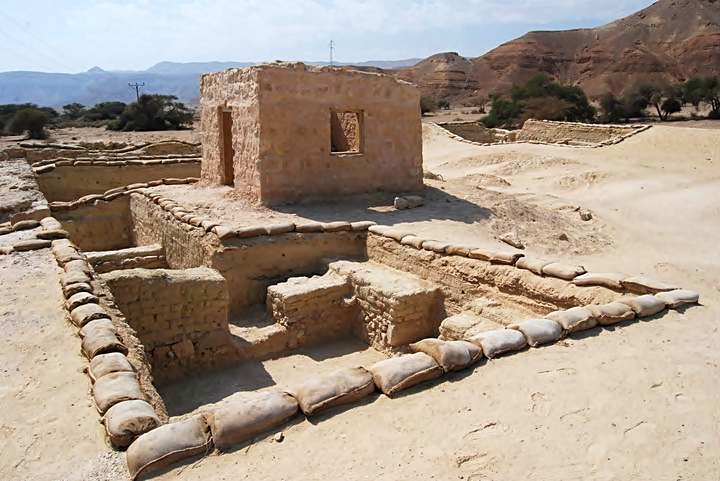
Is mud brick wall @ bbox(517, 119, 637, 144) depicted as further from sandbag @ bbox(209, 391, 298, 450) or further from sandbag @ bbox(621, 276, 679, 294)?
sandbag @ bbox(209, 391, 298, 450)

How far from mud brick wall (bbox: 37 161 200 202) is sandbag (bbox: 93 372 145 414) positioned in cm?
1079

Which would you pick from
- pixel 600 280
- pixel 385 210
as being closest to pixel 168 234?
pixel 385 210

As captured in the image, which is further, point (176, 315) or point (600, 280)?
point (176, 315)

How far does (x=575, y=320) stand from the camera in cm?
443

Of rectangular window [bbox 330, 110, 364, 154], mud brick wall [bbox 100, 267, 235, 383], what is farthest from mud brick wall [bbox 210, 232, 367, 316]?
rectangular window [bbox 330, 110, 364, 154]

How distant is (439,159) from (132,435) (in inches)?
717

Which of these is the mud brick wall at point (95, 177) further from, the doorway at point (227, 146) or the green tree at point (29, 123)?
the green tree at point (29, 123)

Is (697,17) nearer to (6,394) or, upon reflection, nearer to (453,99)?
(453,99)

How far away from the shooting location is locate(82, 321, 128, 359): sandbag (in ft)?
12.1

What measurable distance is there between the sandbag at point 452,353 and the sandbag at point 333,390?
0.52 metres

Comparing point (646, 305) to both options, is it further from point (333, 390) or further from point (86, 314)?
point (86, 314)

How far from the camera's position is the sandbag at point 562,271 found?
5.76m

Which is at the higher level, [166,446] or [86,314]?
[86,314]

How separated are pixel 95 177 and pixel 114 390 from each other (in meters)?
11.2
